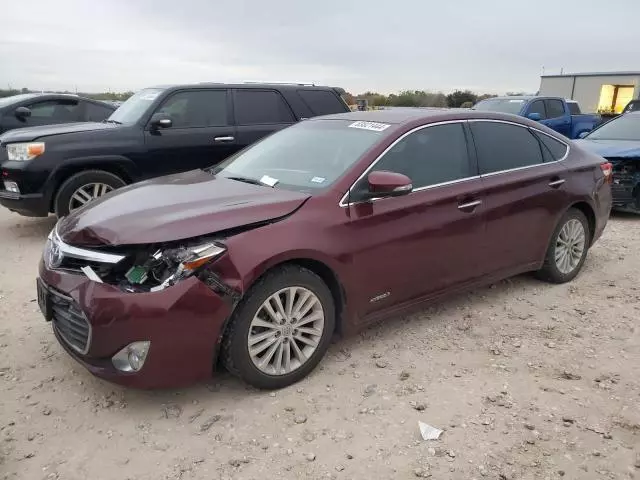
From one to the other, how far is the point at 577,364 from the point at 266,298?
211 centimetres

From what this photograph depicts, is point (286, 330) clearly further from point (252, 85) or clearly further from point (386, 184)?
point (252, 85)

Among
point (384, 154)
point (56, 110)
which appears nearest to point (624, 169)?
point (384, 154)

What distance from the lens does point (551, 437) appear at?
9.57 feet

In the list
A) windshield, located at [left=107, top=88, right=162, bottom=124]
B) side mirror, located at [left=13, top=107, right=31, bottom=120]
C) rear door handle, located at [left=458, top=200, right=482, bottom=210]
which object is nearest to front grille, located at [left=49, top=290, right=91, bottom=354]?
rear door handle, located at [left=458, top=200, right=482, bottom=210]

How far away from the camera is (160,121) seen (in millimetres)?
6762

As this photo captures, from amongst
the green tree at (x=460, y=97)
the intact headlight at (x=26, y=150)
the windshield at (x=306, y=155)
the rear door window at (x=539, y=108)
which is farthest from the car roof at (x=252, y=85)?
the green tree at (x=460, y=97)

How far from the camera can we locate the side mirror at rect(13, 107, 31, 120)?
949cm

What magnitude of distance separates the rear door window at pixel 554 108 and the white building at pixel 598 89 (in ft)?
38.9

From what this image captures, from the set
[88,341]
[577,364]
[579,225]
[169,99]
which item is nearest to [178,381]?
[88,341]

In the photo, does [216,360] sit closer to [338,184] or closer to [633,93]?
[338,184]

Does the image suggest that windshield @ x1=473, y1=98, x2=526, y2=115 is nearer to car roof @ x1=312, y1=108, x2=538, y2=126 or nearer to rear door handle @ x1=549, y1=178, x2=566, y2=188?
rear door handle @ x1=549, y1=178, x2=566, y2=188

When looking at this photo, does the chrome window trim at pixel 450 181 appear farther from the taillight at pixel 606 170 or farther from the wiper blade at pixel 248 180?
the wiper blade at pixel 248 180

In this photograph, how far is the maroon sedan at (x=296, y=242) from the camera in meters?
2.93

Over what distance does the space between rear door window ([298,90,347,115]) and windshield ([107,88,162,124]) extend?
2046mm
